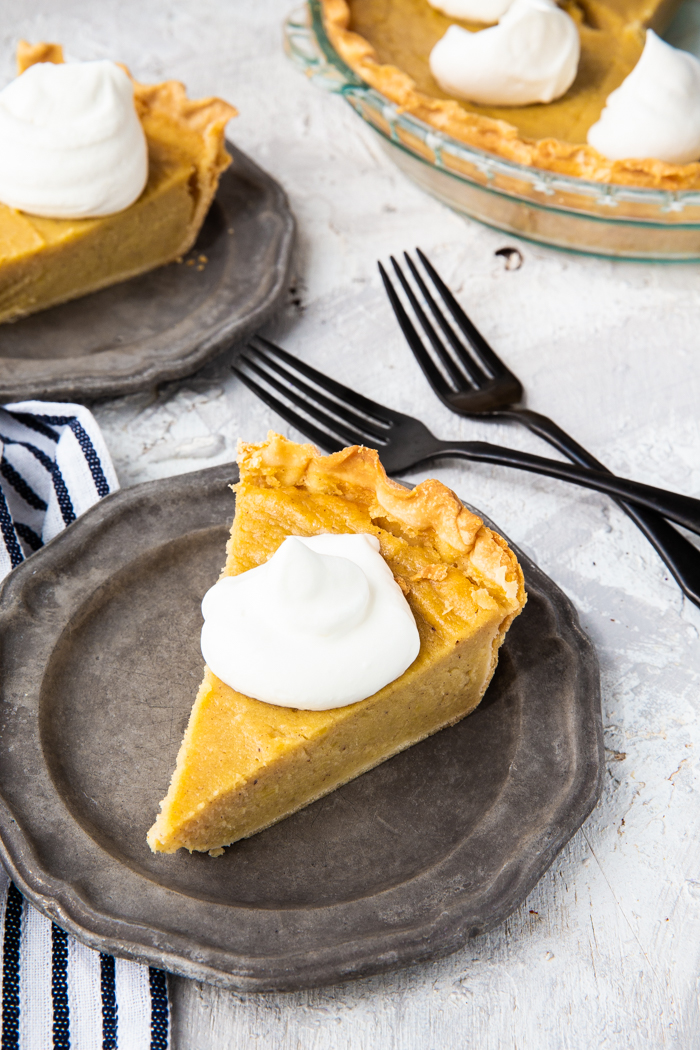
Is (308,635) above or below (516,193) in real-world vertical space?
below

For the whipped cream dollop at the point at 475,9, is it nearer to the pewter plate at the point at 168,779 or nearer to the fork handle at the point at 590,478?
the fork handle at the point at 590,478

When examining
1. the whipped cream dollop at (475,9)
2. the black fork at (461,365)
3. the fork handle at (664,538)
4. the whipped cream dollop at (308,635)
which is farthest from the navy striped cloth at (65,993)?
the whipped cream dollop at (475,9)

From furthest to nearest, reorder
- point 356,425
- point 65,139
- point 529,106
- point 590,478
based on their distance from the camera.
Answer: point 529,106, point 65,139, point 356,425, point 590,478

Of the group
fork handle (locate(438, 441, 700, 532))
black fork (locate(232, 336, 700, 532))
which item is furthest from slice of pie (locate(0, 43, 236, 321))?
A: fork handle (locate(438, 441, 700, 532))

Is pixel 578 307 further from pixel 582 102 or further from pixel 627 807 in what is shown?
pixel 627 807

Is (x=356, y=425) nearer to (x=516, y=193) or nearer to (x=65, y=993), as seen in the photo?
(x=516, y=193)

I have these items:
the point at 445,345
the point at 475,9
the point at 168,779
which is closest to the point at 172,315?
the point at 445,345
